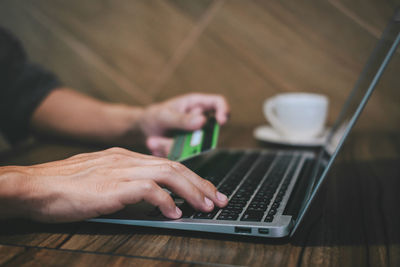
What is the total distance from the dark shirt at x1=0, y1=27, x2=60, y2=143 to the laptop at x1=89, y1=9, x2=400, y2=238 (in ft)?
1.90

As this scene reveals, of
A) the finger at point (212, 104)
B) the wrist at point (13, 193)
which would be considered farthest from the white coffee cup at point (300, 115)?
the wrist at point (13, 193)

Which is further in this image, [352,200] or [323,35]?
[323,35]

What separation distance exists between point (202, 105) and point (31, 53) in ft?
2.36

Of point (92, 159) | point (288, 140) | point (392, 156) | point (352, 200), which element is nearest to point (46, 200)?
point (92, 159)

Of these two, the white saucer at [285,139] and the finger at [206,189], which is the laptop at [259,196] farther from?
the white saucer at [285,139]

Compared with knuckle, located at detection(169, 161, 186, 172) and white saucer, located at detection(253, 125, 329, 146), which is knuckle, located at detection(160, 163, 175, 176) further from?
white saucer, located at detection(253, 125, 329, 146)

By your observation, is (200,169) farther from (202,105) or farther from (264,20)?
(264,20)

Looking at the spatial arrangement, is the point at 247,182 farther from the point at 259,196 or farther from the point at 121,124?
the point at 121,124

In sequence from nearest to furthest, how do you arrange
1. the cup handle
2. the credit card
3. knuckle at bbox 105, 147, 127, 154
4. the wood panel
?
the wood panel, knuckle at bbox 105, 147, 127, 154, the credit card, the cup handle

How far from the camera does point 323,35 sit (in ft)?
3.47

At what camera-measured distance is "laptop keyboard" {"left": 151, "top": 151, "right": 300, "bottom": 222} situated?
1.54ft

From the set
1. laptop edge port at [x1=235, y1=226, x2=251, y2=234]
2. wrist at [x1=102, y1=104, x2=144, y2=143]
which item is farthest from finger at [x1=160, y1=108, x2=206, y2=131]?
laptop edge port at [x1=235, y1=226, x2=251, y2=234]

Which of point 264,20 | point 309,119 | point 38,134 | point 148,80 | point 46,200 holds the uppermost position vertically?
point 264,20

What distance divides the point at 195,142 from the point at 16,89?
0.60 metres
